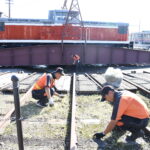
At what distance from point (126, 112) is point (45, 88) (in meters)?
2.64

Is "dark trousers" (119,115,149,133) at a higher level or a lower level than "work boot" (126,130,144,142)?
higher

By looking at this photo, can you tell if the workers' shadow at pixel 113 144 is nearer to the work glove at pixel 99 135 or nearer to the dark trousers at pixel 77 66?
the work glove at pixel 99 135

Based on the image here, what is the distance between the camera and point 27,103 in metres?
6.76

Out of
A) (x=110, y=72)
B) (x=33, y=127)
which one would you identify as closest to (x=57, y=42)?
(x=110, y=72)

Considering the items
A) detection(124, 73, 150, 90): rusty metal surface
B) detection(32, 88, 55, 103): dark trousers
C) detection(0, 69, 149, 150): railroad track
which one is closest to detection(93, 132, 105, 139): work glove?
detection(0, 69, 149, 150): railroad track

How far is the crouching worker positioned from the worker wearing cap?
7.30ft

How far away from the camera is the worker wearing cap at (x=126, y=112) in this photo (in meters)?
3.90

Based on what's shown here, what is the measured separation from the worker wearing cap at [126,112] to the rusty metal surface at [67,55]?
13828 millimetres

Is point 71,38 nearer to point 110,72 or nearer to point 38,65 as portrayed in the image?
point 38,65

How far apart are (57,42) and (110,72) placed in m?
11.6

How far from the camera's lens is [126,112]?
13.5ft

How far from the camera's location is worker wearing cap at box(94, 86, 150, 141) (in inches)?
154

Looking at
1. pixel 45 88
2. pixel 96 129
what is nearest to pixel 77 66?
pixel 45 88

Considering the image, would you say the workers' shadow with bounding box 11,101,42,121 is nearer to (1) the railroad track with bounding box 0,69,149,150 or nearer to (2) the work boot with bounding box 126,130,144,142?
(1) the railroad track with bounding box 0,69,149,150
